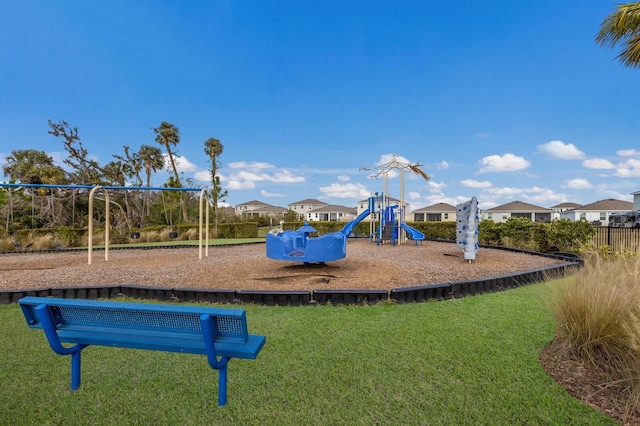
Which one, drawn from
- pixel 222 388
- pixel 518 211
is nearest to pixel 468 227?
pixel 222 388

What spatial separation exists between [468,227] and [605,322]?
6827mm

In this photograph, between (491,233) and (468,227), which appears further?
(491,233)

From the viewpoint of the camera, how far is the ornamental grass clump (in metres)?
2.52

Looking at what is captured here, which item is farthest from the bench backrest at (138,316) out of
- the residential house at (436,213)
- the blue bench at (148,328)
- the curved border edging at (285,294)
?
the residential house at (436,213)

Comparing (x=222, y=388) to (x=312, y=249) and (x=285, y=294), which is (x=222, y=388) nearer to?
(x=285, y=294)

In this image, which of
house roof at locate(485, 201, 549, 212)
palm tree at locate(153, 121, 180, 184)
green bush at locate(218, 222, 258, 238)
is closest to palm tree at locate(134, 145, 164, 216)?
palm tree at locate(153, 121, 180, 184)

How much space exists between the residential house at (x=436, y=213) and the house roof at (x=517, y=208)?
5770 millimetres

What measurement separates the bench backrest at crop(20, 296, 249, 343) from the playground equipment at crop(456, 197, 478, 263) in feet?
27.5

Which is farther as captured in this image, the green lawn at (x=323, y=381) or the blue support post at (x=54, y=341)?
the blue support post at (x=54, y=341)

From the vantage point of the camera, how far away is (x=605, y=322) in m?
2.75

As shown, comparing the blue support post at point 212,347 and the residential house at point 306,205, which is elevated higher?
the residential house at point 306,205

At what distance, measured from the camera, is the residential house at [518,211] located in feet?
162

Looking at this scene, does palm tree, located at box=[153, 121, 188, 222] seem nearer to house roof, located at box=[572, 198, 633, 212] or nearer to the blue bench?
the blue bench

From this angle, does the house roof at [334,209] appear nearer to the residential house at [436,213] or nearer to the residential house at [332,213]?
the residential house at [332,213]
